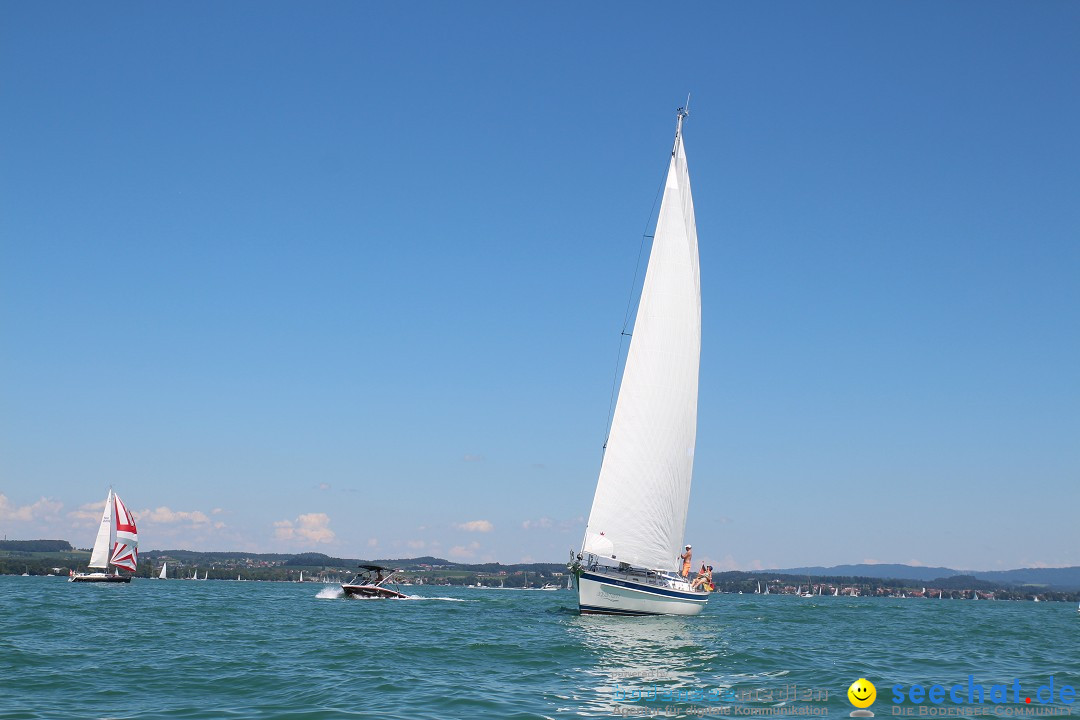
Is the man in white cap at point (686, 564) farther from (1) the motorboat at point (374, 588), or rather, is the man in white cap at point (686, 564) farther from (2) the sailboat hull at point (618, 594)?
(1) the motorboat at point (374, 588)

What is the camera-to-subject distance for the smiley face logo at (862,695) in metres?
16.7

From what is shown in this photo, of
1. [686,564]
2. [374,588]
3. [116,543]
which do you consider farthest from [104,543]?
[686,564]

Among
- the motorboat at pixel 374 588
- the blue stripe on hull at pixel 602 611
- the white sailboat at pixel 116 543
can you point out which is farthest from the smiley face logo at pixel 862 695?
the white sailboat at pixel 116 543

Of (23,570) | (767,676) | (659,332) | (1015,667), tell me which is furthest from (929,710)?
(23,570)

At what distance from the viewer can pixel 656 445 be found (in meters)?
39.0

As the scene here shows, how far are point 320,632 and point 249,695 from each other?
15.0 meters

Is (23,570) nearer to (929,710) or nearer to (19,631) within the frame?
(19,631)

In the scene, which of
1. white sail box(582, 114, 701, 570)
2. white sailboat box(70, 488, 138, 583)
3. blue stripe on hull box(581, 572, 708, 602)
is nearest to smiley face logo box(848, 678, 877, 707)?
blue stripe on hull box(581, 572, 708, 602)

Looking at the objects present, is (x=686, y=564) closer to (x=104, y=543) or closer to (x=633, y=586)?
(x=633, y=586)

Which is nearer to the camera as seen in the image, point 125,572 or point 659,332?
point 659,332

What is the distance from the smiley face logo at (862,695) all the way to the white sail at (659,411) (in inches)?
808

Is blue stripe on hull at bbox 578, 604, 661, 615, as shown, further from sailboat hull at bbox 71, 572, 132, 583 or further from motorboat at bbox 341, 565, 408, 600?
sailboat hull at bbox 71, 572, 132, 583

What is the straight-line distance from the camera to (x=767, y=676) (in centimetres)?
2064

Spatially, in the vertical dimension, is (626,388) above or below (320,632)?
above
